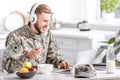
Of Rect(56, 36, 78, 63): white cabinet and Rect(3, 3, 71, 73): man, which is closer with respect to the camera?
Rect(3, 3, 71, 73): man

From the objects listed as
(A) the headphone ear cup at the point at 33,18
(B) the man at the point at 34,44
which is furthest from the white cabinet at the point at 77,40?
(A) the headphone ear cup at the point at 33,18

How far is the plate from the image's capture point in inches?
219

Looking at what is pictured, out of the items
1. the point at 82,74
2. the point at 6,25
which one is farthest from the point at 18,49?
the point at 6,25

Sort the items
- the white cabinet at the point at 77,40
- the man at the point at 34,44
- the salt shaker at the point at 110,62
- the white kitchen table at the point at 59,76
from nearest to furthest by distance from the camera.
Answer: the white kitchen table at the point at 59,76 < the salt shaker at the point at 110,62 < the man at the point at 34,44 < the white cabinet at the point at 77,40

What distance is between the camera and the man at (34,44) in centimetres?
328

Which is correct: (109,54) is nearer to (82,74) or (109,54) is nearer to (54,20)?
(82,74)

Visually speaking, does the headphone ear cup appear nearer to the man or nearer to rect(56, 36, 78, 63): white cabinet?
the man

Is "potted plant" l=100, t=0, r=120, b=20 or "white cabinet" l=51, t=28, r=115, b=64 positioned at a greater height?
"potted plant" l=100, t=0, r=120, b=20

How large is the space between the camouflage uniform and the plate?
2.00m

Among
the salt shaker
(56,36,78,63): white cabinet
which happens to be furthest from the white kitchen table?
(56,36,78,63): white cabinet

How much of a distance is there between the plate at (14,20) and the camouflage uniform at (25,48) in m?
2.00

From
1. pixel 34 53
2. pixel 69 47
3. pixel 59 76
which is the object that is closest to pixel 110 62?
pixel 59 76

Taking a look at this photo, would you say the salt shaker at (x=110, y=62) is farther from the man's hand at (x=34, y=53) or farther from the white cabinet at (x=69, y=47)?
the white cabinet at (x=69, y=47)

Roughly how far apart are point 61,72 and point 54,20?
8.88 ft
